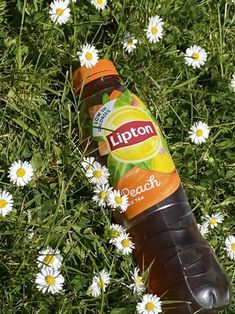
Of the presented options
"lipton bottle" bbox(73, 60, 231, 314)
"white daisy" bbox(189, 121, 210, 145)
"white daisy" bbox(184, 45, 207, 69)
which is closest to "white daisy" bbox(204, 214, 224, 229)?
"lipton bottle" bbox(73, 60, 231, 314)

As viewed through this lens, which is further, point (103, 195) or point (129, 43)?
point (129, 43)

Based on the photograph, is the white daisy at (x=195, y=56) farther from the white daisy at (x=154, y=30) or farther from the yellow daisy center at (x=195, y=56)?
the white daisy at (x=154, y=30)

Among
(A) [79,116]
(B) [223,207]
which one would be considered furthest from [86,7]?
(B) [223,207]

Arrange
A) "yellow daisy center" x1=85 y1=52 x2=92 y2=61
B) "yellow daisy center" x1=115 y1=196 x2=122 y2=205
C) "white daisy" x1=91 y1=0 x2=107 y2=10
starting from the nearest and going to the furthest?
"yellow daisy center" x1=115 y1=196 x2=122 y2=205, "yellow daisy center" x1=85 y1=52 x2=92 y2=61, "white daisy" x1=91 y1=0 x2=107 y2=10

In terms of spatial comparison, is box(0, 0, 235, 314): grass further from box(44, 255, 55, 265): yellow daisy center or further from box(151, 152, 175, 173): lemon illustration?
box(151, 152, 175, 173): lemon illustration

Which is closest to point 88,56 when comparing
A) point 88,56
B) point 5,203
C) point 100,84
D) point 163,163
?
point 88,56

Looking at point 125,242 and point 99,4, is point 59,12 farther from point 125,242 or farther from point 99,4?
point 125,242

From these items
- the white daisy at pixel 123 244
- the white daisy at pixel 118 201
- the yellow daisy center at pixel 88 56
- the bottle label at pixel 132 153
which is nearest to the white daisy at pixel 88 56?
the yellow daisy center at pixel 88 56

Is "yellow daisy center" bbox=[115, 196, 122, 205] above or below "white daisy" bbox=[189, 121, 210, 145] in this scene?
below
